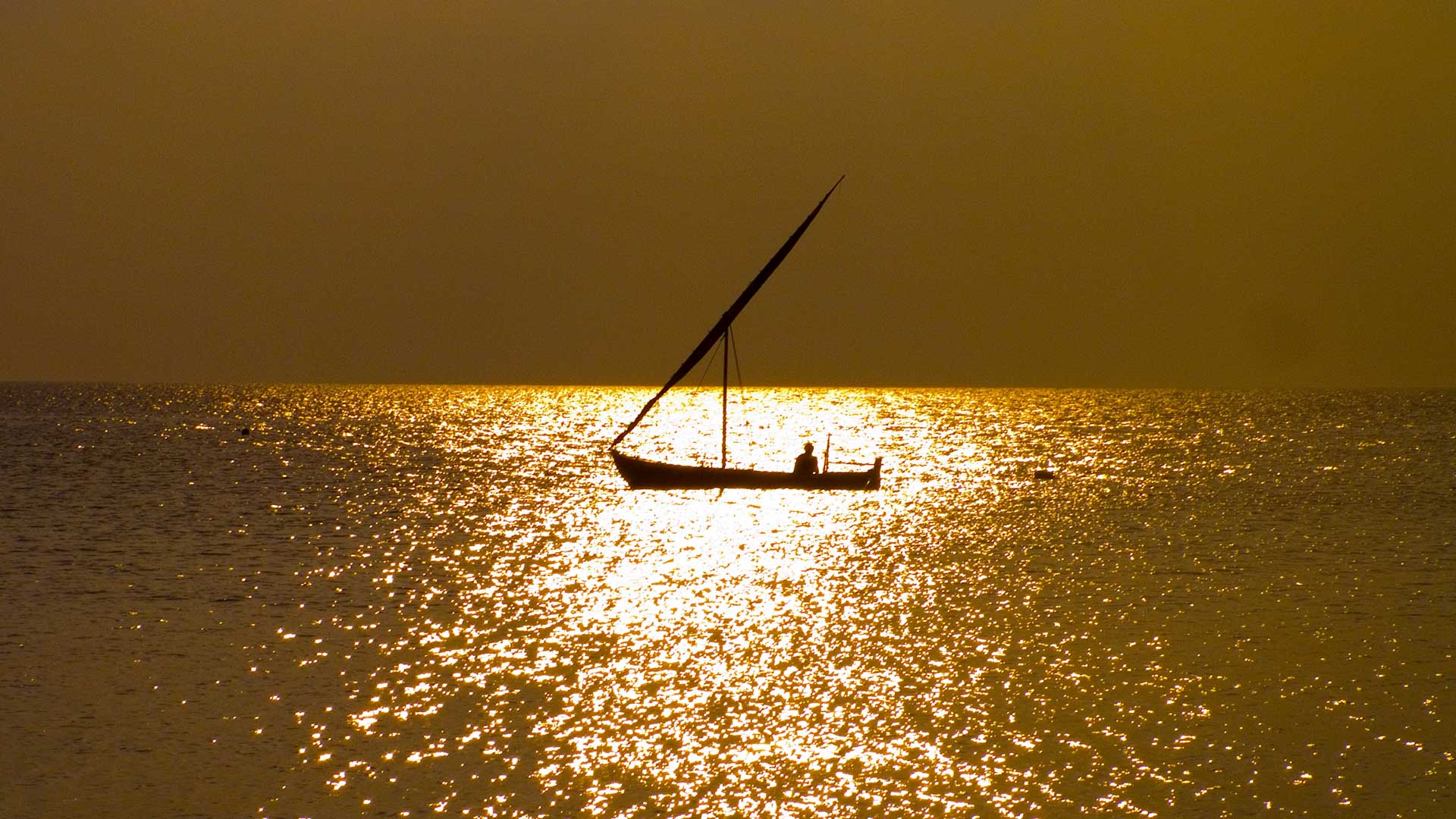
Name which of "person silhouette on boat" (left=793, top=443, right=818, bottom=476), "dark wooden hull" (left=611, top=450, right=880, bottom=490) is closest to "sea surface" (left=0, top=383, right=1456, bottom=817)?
"person silhouette on boat" (left=793, top=443, right=818, bottom=476)

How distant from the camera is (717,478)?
72.8 m

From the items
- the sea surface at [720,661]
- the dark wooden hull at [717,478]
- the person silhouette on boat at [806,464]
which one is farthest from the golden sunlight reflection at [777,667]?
the dark wooden hull at [717,478]

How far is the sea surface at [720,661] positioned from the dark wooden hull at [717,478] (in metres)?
2.84

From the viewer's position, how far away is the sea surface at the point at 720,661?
20438 millimetres

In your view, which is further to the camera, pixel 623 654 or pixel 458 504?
pixel 458 504

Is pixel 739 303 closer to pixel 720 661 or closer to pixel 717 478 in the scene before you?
pixel 717 478

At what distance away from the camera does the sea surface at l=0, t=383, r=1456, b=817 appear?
20438mm

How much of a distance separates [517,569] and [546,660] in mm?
16177

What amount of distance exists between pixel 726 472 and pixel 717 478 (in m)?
0.81

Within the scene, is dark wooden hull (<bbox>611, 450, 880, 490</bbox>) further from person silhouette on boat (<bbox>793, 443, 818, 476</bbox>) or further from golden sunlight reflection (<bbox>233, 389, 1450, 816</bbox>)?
golden sunlight reflection (<bbox>233, 389, 1450, 816</bbox>)

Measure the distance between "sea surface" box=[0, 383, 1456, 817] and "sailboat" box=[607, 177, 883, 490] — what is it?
2.70 meters

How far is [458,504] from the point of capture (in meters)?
72.5

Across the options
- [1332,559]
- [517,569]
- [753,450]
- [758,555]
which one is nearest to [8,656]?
[517,569]

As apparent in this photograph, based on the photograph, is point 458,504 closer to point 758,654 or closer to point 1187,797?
point 758,654
